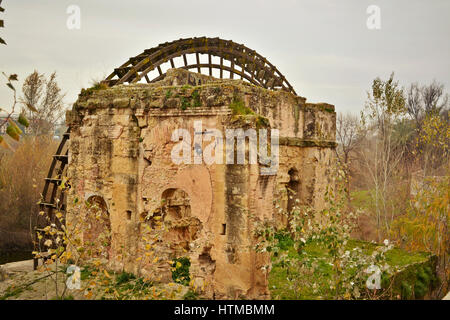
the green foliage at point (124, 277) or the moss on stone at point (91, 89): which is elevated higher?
the moss on stone at point (91, 89)

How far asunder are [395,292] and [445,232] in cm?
295

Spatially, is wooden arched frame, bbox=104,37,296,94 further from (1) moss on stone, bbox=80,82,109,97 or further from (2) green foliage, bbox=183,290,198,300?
(2) green foliage, bbox=183,290,198,300

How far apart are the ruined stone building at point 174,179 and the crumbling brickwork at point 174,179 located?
0.02m

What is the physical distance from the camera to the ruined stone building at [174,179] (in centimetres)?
692

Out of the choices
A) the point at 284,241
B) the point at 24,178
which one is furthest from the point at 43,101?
the point at 284,241

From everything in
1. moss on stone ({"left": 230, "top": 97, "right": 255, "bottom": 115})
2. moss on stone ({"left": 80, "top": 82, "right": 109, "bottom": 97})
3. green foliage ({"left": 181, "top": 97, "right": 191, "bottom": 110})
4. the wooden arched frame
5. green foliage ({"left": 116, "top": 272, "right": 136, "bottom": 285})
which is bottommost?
green foliage ({"left": 116, "top": 272, "right": 136, "bottom": 285})

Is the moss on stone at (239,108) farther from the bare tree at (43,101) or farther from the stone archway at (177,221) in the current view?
the bare tree at (43,101)

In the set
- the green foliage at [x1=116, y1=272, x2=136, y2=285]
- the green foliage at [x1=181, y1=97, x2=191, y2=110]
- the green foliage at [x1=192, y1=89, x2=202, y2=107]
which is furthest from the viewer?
the green foliage at [x1=116, y1=272, x2=136, y2=285]

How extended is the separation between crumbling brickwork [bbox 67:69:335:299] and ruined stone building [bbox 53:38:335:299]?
0.7 inches

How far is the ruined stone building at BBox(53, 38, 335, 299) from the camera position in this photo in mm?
6922

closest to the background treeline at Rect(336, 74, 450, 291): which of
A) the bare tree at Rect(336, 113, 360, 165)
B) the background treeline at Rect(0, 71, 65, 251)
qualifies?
the bare tree at Rect(336, 113, 360, 165)

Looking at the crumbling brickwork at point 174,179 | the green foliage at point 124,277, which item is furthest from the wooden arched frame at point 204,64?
the green foliage at point 124,277

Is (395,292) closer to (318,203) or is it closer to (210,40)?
(318,203)

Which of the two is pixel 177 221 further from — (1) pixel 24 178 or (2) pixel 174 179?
(1) pixel 24 178
